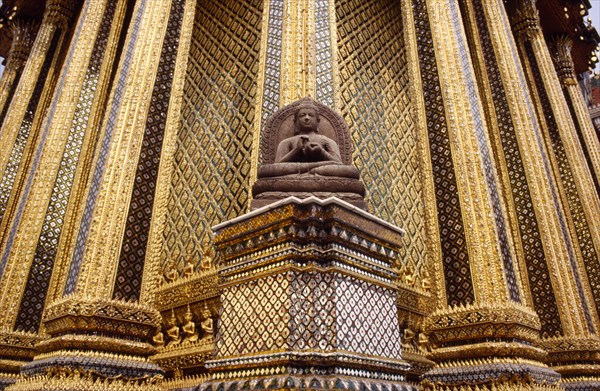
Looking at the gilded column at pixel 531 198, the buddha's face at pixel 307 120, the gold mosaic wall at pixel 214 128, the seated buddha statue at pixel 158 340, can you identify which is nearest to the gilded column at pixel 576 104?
the gilded column at pixel 531 198

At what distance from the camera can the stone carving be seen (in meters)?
2.59

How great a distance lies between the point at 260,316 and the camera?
A: 1915mm

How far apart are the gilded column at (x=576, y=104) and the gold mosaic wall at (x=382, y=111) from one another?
4062mm

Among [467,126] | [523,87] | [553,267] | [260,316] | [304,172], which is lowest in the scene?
[260,316]

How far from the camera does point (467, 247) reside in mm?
4285

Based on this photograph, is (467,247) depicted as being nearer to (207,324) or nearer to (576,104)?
(207,324)

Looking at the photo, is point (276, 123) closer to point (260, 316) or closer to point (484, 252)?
point (260, 316)

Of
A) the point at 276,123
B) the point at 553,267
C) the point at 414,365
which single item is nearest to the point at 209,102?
the point at 276,123

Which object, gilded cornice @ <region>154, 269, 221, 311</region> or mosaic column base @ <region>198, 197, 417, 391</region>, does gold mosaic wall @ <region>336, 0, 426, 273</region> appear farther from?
mosaic column base @ <region>198, 197, 417, 391</region>

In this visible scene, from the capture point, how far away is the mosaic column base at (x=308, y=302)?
5.74 feet

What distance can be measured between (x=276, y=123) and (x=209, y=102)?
112 inches

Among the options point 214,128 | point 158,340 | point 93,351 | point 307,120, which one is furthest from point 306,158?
point 214,128

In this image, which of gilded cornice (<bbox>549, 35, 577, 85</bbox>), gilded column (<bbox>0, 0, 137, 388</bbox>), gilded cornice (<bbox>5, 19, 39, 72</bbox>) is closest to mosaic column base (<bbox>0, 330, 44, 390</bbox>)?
gilded column (<bbox>0, 0, 137, 388</bbox>)

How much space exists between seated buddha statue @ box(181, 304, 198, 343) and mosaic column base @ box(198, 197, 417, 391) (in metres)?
2.31
